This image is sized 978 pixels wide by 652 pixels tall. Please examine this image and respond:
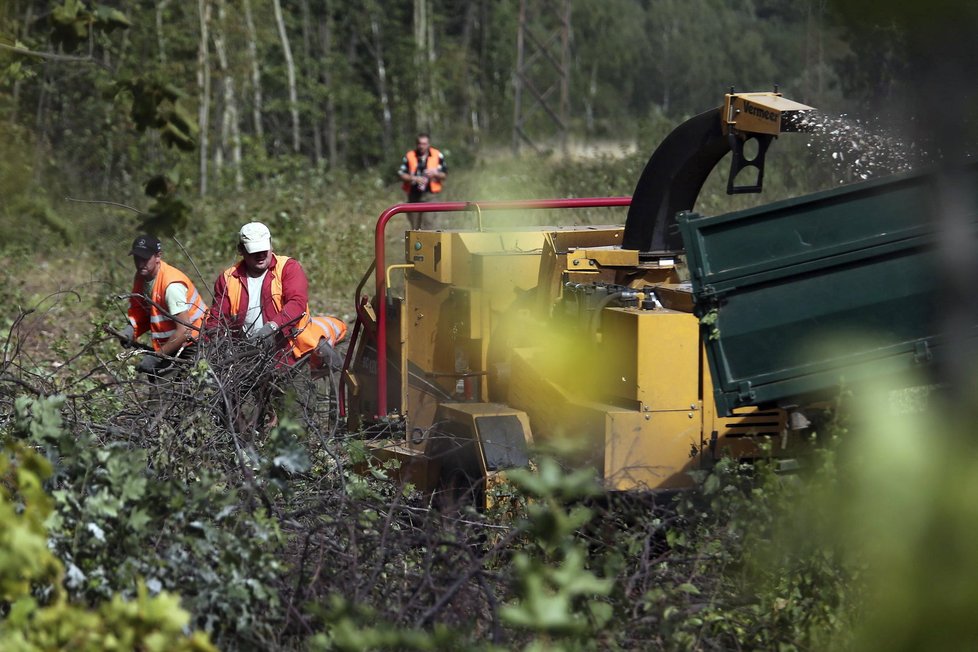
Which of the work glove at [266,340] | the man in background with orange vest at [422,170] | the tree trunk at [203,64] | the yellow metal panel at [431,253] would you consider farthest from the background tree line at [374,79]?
the man in background with orange vest at [422,170]

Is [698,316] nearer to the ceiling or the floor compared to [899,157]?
nearer to the floor

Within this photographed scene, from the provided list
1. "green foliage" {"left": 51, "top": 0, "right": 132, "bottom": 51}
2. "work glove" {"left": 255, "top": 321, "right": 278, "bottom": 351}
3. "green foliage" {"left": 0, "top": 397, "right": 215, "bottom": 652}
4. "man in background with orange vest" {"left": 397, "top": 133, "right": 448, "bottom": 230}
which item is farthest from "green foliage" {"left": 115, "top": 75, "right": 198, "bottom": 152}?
"man in background with orange vest" {"left": 397, "top": 133, "right": 448, "bottom": 230}

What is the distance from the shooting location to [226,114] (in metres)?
33.8

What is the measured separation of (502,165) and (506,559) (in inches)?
953

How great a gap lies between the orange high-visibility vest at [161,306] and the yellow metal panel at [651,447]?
3.40 m

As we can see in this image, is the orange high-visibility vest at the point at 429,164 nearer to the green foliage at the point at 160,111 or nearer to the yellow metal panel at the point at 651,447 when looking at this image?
the yellow metal panel at the point at 651,447

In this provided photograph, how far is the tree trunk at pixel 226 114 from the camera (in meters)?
27.0

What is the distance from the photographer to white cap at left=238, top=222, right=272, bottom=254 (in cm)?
796

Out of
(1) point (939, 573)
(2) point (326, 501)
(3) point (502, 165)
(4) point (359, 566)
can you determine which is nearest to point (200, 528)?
(4) point (359, 566)

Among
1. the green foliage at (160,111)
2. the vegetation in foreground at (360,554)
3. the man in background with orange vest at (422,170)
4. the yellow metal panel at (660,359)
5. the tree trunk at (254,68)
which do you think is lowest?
the vegetation in foreground at (360,554)

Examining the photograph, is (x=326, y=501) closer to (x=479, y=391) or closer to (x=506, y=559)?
(x=506, y=559)

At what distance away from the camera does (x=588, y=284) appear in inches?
241

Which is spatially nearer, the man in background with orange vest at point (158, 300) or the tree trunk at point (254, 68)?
the man in background with orange vest at point (158, 300)

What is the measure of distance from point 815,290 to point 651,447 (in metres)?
1.09
